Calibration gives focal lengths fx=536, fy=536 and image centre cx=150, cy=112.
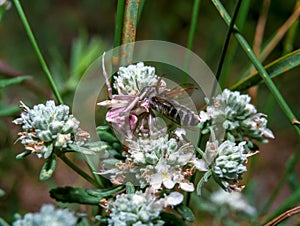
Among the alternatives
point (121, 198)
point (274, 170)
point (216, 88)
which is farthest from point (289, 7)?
point (121, 198)

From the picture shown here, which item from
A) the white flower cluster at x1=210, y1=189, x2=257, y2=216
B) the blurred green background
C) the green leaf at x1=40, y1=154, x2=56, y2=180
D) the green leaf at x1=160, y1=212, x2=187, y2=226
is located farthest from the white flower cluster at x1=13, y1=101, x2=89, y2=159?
the blurred green background

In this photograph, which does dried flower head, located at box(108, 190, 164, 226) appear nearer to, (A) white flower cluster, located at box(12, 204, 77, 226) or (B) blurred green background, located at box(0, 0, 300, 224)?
(A) white flower cluster, located at box(12, 204, 77, 226)

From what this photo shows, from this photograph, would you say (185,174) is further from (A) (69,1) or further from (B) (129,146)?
(A) (69,1)

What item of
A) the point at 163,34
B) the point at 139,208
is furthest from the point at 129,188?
the point at 163,34

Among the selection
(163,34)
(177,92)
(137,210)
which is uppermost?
(163,34)

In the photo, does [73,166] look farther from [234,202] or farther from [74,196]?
[234,202]
